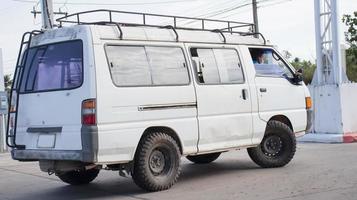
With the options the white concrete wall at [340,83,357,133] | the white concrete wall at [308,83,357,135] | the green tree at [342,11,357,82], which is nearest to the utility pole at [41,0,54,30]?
the white concrete wall at [308,83,357,135]

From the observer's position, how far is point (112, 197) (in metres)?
8.19

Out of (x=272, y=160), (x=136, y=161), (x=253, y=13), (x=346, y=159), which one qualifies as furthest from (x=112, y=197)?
(x=253, y=13)

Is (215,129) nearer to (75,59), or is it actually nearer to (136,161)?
(136,161)

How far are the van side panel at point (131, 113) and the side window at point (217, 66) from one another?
542 millimetres

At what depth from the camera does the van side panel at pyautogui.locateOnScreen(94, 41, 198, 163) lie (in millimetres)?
7656

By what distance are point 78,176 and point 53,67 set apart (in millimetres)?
2122

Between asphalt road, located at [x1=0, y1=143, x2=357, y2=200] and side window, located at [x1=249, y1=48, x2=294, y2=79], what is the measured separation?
1752 mm

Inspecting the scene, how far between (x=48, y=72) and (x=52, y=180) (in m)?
2.81

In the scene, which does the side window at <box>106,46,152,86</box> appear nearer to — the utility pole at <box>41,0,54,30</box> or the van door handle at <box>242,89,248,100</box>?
the van door handle at <box>242,89,248,100</box>

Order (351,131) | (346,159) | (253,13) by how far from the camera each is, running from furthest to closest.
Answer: (253,13) < (351,131) < (346,159)

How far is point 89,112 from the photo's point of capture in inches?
299

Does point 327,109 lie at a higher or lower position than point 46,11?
lower

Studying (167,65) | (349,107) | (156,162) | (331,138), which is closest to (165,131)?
(156,162)

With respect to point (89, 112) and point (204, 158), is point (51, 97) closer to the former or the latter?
point (89, 112)
